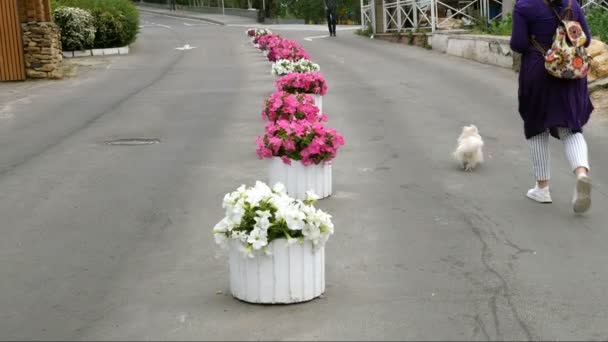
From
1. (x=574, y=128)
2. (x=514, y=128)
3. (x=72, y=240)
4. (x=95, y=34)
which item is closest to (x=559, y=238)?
(x=574, y=128)

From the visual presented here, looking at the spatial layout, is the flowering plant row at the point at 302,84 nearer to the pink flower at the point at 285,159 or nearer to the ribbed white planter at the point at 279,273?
the pink flower at the point at 285,159

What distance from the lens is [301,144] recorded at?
8438 mm

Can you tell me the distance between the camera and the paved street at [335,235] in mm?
5285

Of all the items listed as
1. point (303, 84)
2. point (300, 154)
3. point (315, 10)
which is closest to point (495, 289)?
point (300, 154)

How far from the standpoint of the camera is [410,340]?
4.90 m

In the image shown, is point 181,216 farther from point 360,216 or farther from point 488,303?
point 488,303

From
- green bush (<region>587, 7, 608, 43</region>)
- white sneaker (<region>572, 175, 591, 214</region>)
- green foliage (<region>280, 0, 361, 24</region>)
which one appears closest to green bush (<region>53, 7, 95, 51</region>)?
green bush (<region>587, 7, 608, 43</region>)

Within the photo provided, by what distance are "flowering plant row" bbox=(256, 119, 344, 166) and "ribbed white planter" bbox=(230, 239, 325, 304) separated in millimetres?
2864

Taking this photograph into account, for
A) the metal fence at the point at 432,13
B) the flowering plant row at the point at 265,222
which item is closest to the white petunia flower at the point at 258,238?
the flowering plant row at the point at 265,222

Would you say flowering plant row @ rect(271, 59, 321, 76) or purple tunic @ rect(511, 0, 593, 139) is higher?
purple tunic @ rect(511, 0, 593, 139)

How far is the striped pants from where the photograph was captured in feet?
25.1

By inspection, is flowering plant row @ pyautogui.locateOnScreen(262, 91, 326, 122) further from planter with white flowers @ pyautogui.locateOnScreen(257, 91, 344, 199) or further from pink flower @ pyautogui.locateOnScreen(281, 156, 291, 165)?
pink flower @ pyautogui.locateOnScreen(281, 156, 291, 165)

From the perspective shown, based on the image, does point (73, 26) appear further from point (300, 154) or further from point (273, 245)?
point (273, 245)

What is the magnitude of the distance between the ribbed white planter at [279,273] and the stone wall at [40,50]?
16366mm
